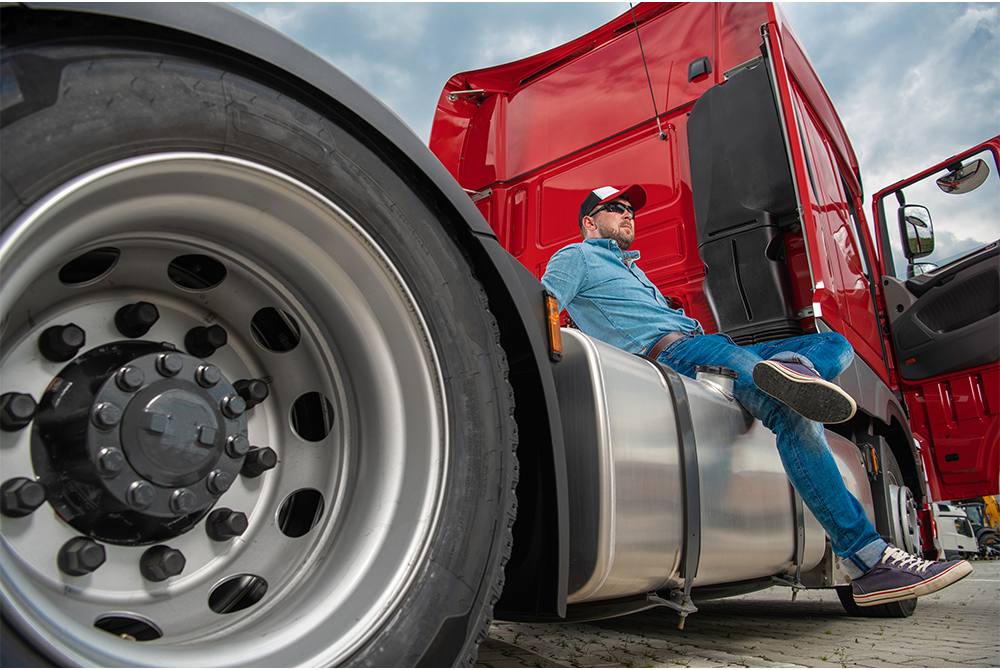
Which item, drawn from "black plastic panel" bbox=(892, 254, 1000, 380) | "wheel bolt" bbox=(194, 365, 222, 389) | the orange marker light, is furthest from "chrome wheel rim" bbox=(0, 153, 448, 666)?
"black plastic panel" bbox=(892, 254, 1000, 380)

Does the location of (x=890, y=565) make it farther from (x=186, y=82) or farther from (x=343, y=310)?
(x=186, y=82)

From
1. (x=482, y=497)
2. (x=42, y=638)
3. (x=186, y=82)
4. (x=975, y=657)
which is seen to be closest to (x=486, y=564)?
(x=482, y=497)

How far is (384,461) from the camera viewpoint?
126cm

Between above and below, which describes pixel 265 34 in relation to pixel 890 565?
above

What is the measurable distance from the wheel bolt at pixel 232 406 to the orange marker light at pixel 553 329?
0.59m

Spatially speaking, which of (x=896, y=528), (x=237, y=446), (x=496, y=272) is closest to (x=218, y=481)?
(x=237, y=446)

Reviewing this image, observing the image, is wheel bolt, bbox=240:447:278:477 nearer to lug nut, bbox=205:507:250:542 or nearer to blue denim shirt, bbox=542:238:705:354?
lug nut, bbox=205:507:250:542

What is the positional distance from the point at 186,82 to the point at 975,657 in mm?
2485

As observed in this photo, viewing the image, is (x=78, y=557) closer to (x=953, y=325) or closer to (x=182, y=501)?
(x=182, y=501)

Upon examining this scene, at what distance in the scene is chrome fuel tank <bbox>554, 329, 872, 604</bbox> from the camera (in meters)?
1.50

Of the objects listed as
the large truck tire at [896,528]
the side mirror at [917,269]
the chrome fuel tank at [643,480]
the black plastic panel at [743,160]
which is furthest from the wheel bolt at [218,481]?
the side mirror at [917,269]

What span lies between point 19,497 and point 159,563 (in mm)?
226

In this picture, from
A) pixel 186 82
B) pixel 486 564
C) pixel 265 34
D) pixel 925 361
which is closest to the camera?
pixel 186 82

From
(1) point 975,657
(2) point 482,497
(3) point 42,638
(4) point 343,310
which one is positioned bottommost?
(1) point 975,657
